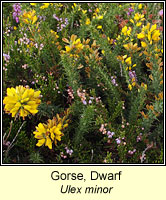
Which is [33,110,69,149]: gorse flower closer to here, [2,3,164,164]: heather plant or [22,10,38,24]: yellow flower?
[2,3,164,164]: heather plant

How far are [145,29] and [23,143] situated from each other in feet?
3.29

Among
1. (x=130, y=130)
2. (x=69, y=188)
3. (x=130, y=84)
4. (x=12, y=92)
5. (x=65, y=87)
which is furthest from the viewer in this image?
(x=65, y=87)

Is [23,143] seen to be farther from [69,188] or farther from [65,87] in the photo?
[65,87]

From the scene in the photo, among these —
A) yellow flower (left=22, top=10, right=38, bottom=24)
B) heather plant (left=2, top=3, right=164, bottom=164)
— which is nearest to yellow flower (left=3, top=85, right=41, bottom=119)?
heather plant (left=2, top=3, right=164, bottom=164)

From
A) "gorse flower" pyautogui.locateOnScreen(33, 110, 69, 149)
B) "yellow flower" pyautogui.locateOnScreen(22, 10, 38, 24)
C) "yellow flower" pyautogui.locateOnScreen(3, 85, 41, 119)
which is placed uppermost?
"yellow flower" pyautogui.locateOnScreen(22, 10, 38, 24)

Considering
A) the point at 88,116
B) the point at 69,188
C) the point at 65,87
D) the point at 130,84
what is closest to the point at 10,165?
the point at 69,188

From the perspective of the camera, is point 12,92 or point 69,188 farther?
point 69,188

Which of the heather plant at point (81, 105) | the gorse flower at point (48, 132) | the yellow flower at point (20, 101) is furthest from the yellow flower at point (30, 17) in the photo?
the gorse flower at point (48, 132)

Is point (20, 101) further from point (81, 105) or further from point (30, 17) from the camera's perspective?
point (30, 17)

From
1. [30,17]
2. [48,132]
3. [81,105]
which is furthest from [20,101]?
[30,17]

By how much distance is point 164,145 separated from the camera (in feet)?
4.83

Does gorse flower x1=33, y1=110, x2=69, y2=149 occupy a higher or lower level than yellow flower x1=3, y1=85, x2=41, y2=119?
Result: lower

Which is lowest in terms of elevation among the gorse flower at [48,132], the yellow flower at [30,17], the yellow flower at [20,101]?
the gorse flower at [48,132]

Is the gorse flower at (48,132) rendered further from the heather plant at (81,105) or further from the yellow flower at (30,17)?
the yellow flower at (30,17)
